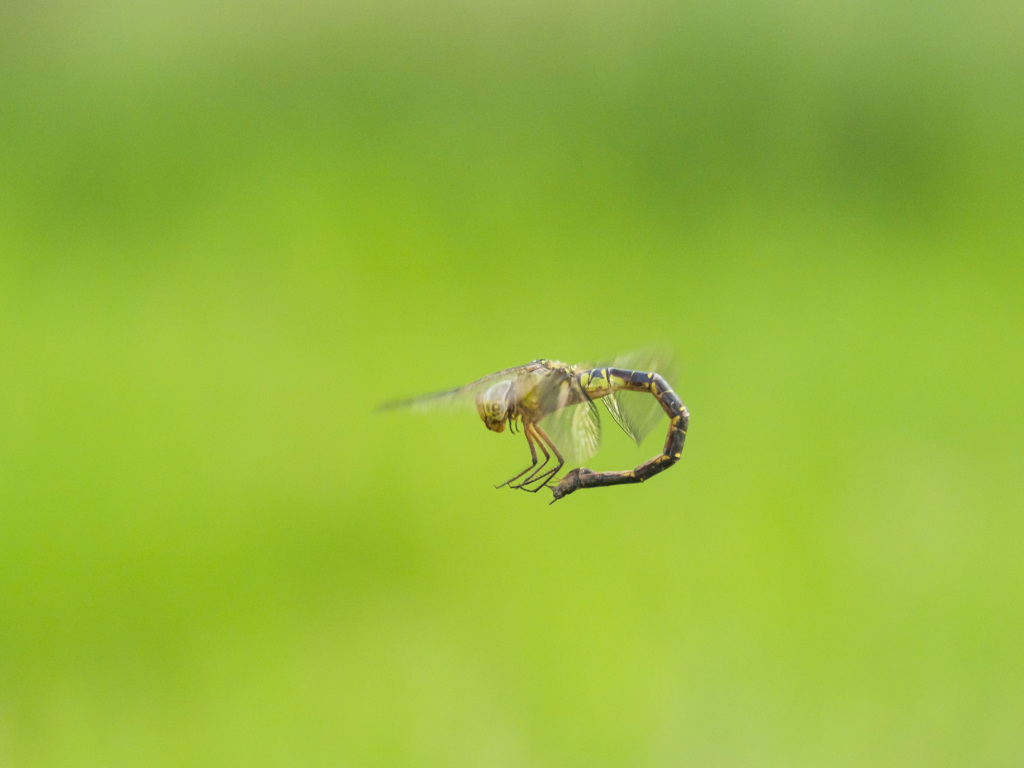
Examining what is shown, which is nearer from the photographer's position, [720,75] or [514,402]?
[514,402]

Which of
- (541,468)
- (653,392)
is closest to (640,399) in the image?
(653,392)

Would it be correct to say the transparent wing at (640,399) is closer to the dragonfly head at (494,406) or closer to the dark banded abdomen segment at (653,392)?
the dark banded abdomen segment at (653,392)

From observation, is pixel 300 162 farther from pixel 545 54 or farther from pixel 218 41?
pixel 545 54

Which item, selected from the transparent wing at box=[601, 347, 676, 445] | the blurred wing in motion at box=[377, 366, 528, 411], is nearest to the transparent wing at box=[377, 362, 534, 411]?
the blurred wing in motion at box=[377, 366, 528, 411]

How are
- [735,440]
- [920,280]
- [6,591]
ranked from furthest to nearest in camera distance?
1. [920,280]
2. [735,440]
3. [6,591]

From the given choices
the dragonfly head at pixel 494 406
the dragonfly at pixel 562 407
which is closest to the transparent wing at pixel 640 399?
the dragonfly at pixel 562 407

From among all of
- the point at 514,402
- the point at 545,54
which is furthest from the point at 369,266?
the point at 514,402

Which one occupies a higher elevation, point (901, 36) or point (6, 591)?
point (901, 36)

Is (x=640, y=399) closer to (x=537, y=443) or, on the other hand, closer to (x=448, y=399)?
(x=537, y=443)
